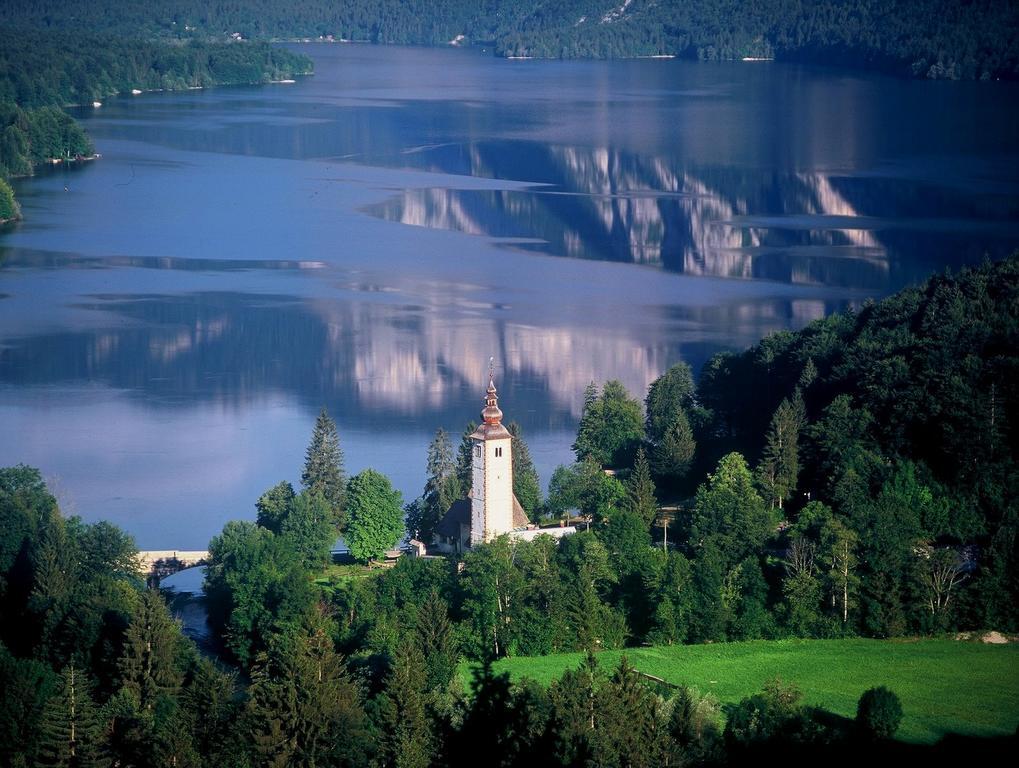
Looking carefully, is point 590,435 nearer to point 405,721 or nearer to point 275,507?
point 275,507

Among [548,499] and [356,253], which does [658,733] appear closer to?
[548,499]

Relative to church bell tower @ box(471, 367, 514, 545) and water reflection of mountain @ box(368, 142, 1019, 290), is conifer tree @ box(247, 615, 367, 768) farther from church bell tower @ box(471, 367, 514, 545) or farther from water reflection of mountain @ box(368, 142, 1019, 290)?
water reflection of mountain @ box(368, 142, 1019, 290)

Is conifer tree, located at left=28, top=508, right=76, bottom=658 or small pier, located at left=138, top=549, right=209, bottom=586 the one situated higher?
conifer tree, located at left=28, top=508, right=76, bottom=658

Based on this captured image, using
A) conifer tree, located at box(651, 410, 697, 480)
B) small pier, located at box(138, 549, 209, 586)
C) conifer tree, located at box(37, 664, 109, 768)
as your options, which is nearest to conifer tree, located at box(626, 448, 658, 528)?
conifer tree, located at box(651, 410, 697, 480)

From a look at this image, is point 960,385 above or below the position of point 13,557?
above

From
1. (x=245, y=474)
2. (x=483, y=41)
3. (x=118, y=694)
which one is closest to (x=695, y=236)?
(x=245, y=474)

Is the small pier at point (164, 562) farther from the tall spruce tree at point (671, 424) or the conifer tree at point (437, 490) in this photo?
the tall spruce tree at point (671, 424)

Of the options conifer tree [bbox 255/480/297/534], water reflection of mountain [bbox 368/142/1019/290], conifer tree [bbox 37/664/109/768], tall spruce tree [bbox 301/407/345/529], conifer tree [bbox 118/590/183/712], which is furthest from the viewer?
water reflection of mountain [bbox 368/142/1019/290]
